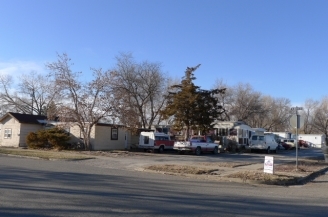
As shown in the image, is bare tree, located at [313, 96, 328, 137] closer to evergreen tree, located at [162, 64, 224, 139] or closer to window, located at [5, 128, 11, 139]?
evergreen tree, located at [162, 64, 224, 139]

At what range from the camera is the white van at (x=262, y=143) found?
41.6 meters

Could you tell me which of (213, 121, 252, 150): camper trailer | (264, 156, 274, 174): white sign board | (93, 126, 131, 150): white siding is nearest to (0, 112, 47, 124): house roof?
(93, 126, 131, 150): white siding

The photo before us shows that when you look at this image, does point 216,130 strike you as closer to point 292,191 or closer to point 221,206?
point 292,191

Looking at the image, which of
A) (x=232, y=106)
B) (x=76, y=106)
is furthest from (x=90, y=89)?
(x=232, y=106)

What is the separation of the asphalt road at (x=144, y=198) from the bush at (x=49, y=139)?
19.8 metres

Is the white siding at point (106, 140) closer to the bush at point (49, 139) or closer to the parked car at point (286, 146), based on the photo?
the bush at point (49, 139)

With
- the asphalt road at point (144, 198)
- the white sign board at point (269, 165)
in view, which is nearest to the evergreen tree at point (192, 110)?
the white sign board at point (269, 165)

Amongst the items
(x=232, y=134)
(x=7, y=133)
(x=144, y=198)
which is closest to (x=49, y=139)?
(x=7, y=133)

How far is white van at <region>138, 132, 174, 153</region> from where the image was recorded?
3641cm

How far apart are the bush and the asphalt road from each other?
1984 cm

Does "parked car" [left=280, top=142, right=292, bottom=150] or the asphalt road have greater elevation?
"parked car" [left=280, top=142, right=292, bottom=150]

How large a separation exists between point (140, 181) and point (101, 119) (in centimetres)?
2056

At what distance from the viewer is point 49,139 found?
3466 centimetres

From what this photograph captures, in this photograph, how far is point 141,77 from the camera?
51375 millimetres
